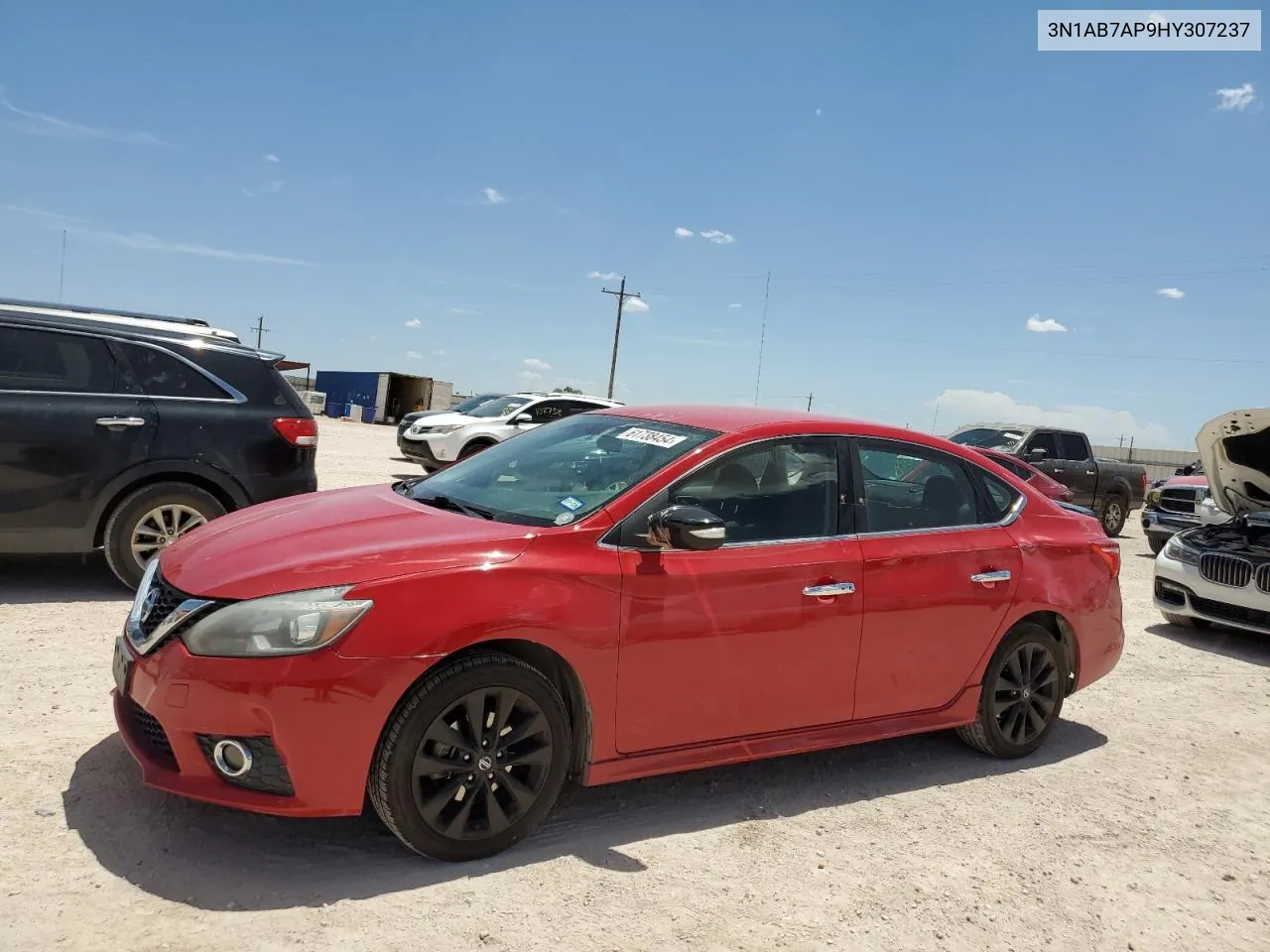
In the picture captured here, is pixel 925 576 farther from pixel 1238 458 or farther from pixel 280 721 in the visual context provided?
pixel 1238 458

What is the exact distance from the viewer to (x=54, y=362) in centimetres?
610

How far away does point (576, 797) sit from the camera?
12.8 feet

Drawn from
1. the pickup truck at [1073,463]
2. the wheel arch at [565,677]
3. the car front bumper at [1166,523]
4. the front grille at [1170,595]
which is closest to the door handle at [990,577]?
the wheel arch at [565,677]

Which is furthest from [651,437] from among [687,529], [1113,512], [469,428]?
[1113,512]

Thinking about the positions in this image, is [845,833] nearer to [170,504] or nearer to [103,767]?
[103,767]

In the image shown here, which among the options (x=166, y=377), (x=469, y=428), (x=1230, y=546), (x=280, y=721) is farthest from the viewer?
(x=469, y=428)

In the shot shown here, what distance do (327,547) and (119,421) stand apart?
363cm

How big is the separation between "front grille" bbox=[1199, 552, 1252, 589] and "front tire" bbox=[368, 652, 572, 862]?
6704mm

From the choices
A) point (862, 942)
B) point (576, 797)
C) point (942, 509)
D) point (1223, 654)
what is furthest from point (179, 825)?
point (1223, 654)

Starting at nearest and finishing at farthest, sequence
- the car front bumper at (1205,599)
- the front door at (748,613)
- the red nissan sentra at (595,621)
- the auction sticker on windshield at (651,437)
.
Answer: the red nissan sentra at (595,621) → the front door at (748,613) → the auction sticker on windshield at (651,437) → the car front bumper at (1205,599)

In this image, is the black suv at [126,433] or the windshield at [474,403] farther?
the windshield at [474,403]

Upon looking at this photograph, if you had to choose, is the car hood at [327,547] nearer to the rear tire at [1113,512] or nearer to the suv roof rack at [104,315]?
the suv roof rack at [104,315]

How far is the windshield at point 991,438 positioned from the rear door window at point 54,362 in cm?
1293

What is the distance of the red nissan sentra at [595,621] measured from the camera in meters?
2.97
